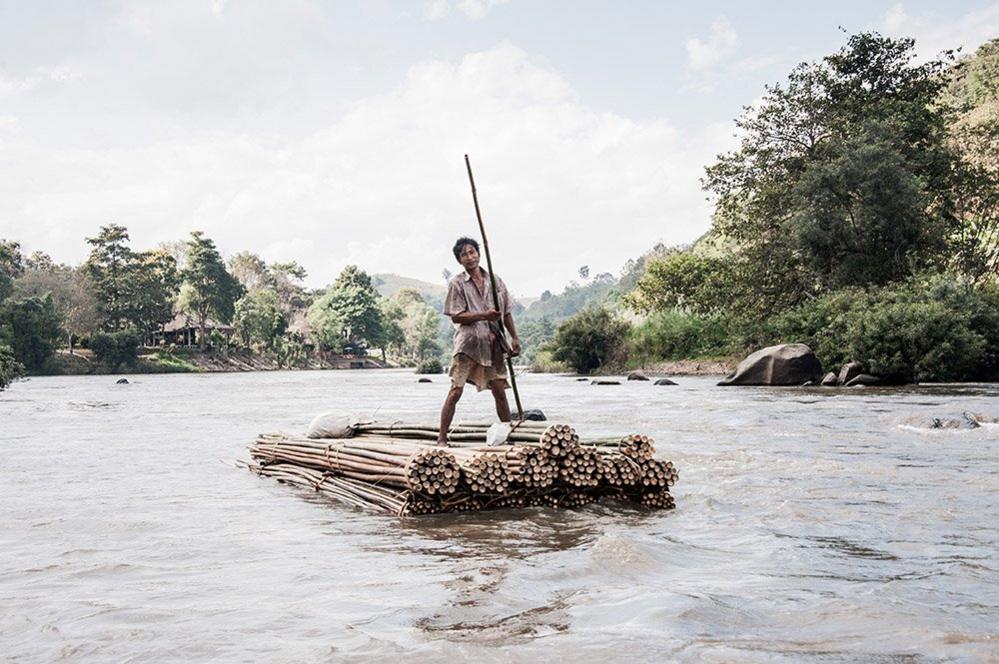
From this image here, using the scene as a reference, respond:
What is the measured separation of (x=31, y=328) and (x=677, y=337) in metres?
45.9

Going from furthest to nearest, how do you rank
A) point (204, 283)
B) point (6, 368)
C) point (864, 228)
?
point (204, 283) → point (6, 368) → point (864, 228)

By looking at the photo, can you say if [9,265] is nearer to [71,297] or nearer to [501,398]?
[71,297]

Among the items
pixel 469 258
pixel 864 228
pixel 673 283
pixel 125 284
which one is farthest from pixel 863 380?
pixel 125 284

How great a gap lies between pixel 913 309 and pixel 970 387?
9.39 ft

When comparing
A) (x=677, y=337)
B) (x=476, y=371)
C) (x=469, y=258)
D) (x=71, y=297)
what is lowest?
(x=476, y=371)

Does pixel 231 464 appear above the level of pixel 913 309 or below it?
below

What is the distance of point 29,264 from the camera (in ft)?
298

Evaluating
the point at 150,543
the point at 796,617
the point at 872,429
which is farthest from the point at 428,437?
the point at 872,429

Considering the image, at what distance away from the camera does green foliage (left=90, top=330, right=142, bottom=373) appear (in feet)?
229

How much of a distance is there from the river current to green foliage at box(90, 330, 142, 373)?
64.4 meters

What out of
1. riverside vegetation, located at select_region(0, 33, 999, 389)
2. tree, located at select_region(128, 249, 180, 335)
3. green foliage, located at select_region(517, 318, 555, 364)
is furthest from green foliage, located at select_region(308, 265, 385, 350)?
riverside vegetation, located at select_region(0, 33, 999, 389)

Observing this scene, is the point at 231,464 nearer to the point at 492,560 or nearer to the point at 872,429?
the point at 492,560

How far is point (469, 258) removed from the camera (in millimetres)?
7953

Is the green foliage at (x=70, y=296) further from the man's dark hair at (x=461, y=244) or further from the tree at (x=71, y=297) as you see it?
the man's dark hair at (x=461, y=244)
